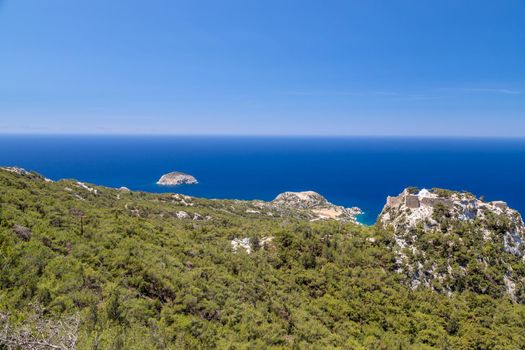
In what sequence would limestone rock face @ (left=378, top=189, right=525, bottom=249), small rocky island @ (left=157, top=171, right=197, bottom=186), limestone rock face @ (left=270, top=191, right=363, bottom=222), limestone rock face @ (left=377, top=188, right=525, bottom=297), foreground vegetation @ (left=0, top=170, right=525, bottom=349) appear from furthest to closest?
1. small rocky island @ (left=157, top=171, right=197, bottom=186)
2. limestone rock face @ (left=270, top=191, right=363, bottom=222)
3. limestone rock face @ (left=378, top=189, right=525, bottom=249)
4. limestone rock face @ (left=377, top=188, right=525, bottom=297)
5. foreground vegetation @ (left=0, top=170, right=525, bottom=349)

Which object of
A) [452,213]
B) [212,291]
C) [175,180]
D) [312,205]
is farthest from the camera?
[175,180]

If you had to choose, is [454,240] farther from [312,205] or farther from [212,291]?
[312,205]

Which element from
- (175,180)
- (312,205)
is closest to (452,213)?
(312,205)

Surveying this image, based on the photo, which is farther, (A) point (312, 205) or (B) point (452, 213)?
(A) point (312, 205)

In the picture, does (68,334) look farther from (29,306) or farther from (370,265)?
(370,265)

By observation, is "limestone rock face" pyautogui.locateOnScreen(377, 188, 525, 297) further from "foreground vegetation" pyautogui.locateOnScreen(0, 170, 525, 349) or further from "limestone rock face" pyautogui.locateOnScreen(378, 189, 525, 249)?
"foreground vegetation" pyautogui.locateOnScreen(0, 170, 525, 349)

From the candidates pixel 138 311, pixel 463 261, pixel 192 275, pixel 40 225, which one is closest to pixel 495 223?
pixel 463 261

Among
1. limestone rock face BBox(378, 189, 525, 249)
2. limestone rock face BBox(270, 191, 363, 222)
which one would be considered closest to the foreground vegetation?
limestone rock face BBox(378, 189, 525, 249)
